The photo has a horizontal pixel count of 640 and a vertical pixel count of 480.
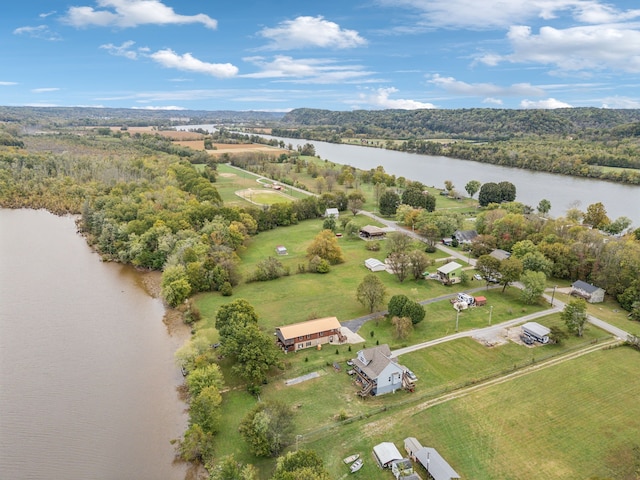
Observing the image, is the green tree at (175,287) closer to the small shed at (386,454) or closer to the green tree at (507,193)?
the small shed at (386,454)

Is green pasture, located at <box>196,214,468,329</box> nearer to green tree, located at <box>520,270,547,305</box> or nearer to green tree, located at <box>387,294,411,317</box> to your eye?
green tree, located at <box>387,294,411,317</box>

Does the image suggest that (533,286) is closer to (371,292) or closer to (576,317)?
(576,317)

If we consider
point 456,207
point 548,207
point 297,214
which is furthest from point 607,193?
point 297,214

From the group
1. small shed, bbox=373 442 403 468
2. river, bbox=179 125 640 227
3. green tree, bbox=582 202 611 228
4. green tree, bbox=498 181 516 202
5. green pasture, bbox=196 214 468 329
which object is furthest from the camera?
river, bbox=179 125 640 227

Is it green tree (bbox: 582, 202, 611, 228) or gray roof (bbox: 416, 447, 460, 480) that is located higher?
green tree (bbox: 582, 202, 611, 228)

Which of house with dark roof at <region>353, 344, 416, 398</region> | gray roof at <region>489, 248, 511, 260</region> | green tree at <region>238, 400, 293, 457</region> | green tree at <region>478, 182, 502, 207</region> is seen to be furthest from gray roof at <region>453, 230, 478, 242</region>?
green tree at <region>238, 400, 293, 457</region>

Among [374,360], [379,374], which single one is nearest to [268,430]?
[379,374]
